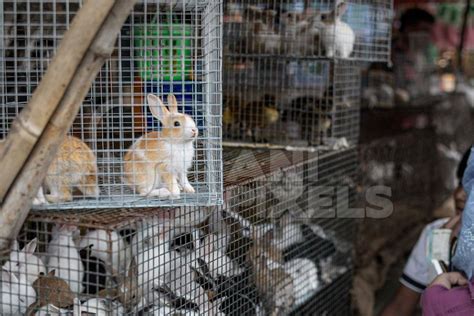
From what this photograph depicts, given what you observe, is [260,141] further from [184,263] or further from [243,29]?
[184,263]

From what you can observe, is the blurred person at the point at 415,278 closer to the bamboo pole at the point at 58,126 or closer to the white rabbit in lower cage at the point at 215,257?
the white rabbit in lower cage at the point at 215,257

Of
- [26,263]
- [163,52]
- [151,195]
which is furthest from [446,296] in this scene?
[26,263]

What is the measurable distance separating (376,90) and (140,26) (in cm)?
407

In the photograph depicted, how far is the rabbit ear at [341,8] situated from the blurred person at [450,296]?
149cm

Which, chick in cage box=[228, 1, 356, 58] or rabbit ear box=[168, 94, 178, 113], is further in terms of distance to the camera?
chick in cage box=[228, 1, 356, 58]

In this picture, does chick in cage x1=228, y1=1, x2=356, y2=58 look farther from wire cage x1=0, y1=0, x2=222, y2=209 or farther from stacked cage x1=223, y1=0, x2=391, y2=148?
wire cage x1=0, y1=0, x2=222, y2=209

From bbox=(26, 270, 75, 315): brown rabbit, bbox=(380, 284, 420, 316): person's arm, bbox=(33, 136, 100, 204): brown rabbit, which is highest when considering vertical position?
bbox=(33, 136, 100, 204): brown rabbit

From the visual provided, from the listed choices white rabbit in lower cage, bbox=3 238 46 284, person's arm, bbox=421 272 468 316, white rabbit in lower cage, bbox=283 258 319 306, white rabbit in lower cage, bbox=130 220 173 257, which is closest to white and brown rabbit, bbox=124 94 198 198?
white rabbit in lower cage, bbox=130 220 173 257

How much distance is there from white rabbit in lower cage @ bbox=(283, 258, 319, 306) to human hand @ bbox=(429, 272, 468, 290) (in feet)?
2.57

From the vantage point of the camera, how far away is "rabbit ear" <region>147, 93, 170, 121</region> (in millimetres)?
2018

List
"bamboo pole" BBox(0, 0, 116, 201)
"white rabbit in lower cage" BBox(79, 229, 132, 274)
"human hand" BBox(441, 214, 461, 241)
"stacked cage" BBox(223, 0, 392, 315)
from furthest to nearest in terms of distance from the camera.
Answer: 1. "stacked cage" BBox(223, 0, 392, 315)
2. "human hand" BBox(441, 214, 461, 241)
3. "white rabbit in lower cage" BBox(79, 229, 132, 274)
4. "bamboo pole" BBox(0, 0, 116, 201)

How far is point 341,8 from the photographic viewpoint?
3293mm

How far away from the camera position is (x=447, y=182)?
575 centimetres

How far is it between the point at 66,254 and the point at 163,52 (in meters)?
0.76
